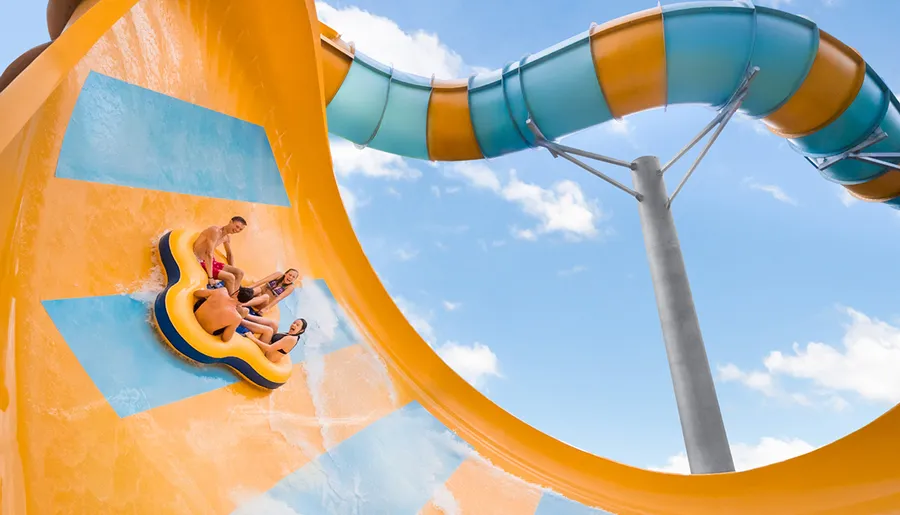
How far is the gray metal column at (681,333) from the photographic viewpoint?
404 centimetres

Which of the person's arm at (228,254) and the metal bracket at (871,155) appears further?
the metal bracket at (871,155)

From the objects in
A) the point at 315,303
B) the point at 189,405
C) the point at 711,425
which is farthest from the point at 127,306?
the point at 711,425

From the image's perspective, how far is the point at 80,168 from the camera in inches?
81.2

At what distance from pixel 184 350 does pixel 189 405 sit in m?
0.21

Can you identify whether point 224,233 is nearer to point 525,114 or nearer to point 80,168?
point 80,168

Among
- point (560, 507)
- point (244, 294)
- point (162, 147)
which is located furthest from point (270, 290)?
point (560, 507)

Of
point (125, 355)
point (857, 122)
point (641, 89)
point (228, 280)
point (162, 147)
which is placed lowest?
point (125, 355)

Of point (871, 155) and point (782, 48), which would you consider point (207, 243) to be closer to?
point (782, 48)

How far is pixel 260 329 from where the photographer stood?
8.54 feet

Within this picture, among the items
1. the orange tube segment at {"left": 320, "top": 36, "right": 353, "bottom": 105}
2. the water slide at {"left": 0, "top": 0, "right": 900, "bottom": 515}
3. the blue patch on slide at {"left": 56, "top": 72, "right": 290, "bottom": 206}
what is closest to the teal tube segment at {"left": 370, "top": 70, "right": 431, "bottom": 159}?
the orange tube segment at {"left": 320, "top": 36, "right": 353, "bottom": 105}

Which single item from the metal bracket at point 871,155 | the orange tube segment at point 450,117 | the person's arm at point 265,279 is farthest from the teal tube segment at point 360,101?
the metal bracket at point 871,155

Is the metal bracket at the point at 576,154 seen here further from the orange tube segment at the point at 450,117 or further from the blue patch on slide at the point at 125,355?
the blue patch on slide at the point at 125,355

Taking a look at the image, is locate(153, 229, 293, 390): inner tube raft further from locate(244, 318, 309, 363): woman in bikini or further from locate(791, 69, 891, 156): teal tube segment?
locate(791, 69, 891, 156): teal tube segment

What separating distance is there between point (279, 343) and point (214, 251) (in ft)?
1.73
